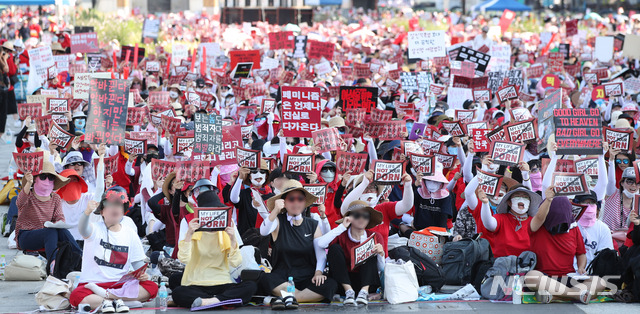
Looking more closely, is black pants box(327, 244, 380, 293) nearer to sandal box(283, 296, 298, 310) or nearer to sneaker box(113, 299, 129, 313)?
sandal box(283, 296, 298, 310)

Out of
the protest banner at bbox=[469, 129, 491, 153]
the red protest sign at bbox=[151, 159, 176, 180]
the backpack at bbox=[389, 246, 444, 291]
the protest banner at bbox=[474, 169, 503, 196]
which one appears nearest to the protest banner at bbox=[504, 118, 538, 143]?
the protest banner at bbox=[469, 129, 491, 153]

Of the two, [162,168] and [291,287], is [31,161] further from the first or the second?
[291,287]

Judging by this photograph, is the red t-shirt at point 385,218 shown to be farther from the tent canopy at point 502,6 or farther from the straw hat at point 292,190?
the tent canopy at point 502,6

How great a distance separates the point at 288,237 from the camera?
886 centimetres

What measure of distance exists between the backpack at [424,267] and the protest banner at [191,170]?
2177mm

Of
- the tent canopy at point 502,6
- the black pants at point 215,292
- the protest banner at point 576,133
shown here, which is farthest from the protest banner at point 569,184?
the tent canopy at point 502,6

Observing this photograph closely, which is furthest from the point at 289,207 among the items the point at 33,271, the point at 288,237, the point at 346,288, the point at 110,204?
the point at 33,271

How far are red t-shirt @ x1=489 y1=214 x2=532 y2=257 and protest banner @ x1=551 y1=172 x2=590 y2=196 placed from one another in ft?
1.52

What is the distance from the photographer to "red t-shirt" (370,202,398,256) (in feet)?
30.8

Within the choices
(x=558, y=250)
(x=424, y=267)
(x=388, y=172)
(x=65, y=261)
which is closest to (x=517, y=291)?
(x=558, y=250)

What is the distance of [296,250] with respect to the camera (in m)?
8.84

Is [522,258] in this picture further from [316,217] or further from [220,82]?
[220,82]

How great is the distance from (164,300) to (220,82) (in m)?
12.4

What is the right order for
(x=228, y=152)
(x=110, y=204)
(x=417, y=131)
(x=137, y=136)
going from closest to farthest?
(x=110, y=204) → (x=228, y=152) → (x=137, y=136) → (x=417, y=131)
